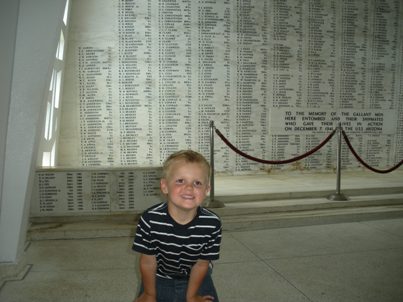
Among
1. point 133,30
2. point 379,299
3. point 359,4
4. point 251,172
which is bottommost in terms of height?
point 379,299

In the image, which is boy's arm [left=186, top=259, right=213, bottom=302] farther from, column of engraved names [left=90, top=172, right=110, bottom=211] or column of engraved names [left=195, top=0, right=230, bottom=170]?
column of engraved names [left=195, top=0, right=230, bottom=170]

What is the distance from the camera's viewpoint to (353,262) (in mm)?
3117

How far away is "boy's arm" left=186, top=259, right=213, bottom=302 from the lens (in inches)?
54.6

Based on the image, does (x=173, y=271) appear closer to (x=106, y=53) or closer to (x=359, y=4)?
(x=106, y=53)

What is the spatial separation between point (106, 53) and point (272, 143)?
374cm

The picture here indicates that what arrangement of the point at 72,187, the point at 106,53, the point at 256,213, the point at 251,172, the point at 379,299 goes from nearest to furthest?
the point at 379,299 < the point at 72,187 < the point at 256,213 < the point at 106,53 < the point at 251,172

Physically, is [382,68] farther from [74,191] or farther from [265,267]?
[74,191]

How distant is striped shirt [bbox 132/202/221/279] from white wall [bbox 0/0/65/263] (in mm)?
1615

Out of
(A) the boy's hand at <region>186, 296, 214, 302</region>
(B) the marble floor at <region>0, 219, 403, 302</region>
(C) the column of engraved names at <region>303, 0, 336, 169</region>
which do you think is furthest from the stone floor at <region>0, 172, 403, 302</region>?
(C) the column of engraved names at <region>303, 0, 336, 169</region>

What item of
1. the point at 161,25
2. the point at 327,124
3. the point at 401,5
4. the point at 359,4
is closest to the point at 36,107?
the point at 161,25

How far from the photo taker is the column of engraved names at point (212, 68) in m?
6.65

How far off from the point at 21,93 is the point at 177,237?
70.9 inches

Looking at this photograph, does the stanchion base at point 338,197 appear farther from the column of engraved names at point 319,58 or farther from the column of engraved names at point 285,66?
the column of engraved names at point 319,58

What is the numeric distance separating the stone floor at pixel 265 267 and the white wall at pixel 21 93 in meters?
0.50
